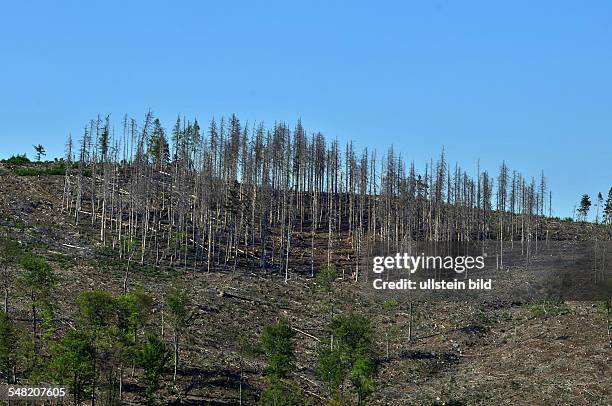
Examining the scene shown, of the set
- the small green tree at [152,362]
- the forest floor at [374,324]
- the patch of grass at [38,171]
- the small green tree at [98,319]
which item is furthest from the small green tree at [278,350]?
the patch of grass at [38,171]

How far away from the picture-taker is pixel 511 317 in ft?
280

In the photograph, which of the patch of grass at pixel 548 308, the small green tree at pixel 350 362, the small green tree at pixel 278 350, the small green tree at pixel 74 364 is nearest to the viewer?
the small green tree at pixel 74 364

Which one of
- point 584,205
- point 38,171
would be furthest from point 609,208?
point 38,171

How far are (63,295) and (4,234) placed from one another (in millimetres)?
19084

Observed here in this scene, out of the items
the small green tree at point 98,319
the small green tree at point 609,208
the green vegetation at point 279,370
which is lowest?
the green vegetation at point 279,370

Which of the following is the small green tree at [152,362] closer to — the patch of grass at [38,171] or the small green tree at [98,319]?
the small green tree at [98,319]

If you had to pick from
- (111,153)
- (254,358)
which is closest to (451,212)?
(111,153)

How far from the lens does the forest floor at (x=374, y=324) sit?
65312 millimetres

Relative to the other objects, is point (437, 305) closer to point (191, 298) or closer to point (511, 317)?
point (511, 317)

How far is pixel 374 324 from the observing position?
80.9 meters

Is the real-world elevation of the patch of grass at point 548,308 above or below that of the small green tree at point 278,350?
above

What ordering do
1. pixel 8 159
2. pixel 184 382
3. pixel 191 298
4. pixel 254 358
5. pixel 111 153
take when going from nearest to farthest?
1. pixel 184 382
2. pixel 254 358
3. pixel 191 298
4. pixel 111 153
5. pixel 8 159

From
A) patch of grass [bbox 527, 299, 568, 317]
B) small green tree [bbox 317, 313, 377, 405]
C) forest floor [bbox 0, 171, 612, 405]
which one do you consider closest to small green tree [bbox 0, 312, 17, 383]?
forest floor [bbox 0, 171, 612, 405]

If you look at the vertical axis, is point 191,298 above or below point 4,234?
below
